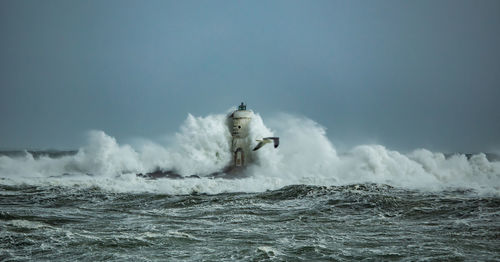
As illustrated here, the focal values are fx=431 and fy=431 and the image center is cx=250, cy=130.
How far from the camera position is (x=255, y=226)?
40.0 ft

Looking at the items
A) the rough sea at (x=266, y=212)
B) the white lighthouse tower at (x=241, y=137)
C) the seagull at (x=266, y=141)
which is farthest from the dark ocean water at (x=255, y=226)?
the white lighthouse tower at (x=241, y=137)

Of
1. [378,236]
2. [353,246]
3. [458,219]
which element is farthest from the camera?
[458,219]

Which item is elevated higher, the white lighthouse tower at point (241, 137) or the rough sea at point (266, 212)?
the white lighthouse tower at point (241, 137)

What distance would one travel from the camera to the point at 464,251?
9.12 metres

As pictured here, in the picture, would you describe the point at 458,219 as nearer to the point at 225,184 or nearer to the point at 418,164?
the point at 225,184

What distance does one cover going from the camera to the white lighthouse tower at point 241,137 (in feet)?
94.3

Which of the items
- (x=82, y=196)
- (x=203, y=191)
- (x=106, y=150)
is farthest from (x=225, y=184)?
(x=106, y=150)

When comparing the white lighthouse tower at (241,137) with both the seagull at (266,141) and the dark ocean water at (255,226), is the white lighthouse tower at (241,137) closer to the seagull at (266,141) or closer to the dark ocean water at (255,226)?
the seagull at (266,141)

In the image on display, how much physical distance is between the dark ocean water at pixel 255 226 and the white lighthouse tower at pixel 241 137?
9768 millimetres

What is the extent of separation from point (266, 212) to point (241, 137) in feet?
48.5

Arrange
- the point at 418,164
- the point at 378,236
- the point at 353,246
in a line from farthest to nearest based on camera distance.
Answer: the point at 418,164
the point at 378,236
the point at 353,246

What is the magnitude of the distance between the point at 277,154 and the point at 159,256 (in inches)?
766

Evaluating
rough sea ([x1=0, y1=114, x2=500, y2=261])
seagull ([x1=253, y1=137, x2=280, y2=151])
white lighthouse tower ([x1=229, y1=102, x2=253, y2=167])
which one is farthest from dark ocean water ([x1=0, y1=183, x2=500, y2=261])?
white lighthouse tower ([x1=229, y1=102, x2=253, y2=167])

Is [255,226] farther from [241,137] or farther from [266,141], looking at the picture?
[241,137]
